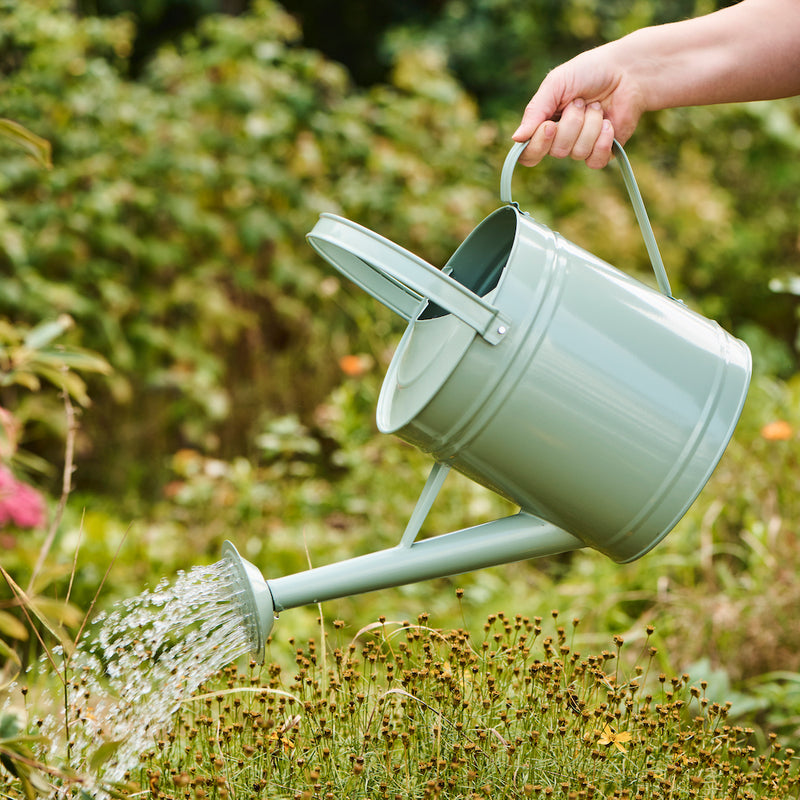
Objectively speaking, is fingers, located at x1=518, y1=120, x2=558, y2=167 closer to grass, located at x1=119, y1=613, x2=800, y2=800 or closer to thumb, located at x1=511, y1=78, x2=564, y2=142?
thumb, located at x1=511, y1=78, x2=564, y2=142

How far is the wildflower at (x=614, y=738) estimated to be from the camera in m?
1.21

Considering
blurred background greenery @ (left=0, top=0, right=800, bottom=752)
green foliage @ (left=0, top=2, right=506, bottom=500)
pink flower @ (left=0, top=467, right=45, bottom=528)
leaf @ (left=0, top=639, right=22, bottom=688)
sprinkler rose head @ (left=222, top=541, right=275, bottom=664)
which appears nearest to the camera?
leaf @ (left=0, top=639, right=22, bottom=688)

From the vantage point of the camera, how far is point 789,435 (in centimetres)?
265

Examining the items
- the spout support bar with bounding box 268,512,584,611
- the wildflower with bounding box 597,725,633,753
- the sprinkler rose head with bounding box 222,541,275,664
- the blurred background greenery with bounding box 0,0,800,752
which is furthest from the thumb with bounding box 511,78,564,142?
the blurred background greenery with bounding box 0,0,800,752

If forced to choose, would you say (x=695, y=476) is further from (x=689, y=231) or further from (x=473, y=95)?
(x=473, y=95)

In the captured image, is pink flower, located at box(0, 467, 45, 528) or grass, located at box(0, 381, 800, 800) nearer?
grass, located at box(0, 381, 800, 800)

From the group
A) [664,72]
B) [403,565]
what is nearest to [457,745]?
[403,565]

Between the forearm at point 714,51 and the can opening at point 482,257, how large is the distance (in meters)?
0.29

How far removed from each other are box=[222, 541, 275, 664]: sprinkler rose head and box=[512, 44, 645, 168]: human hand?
634mm

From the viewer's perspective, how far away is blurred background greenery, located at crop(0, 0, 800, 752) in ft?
8.47

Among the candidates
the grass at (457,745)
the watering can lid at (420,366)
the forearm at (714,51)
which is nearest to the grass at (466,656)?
the grass at (457,745)

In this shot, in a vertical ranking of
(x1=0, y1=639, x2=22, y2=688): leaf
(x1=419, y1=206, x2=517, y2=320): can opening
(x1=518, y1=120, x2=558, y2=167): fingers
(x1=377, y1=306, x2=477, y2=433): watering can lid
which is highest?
(x1=518, y1=120, x2=558, y2=167): fingers

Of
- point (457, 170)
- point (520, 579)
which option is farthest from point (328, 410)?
point (457, 170)

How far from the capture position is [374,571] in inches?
44.8
